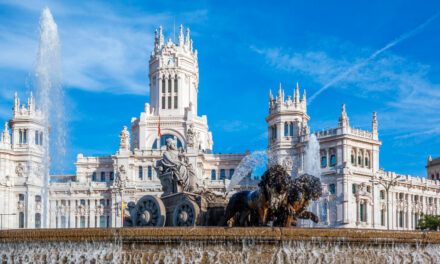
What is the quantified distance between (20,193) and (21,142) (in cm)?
873

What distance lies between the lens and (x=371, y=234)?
16.8 meters

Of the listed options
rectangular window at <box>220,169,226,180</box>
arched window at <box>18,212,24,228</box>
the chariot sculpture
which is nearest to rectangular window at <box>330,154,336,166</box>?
rectangular window at <box>220,169,226,180</box>

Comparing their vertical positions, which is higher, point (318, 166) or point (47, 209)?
point (318, 166)

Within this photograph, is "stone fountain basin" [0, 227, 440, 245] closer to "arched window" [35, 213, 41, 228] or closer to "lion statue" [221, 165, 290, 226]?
"lion statue" [221, 165, 290, 226]

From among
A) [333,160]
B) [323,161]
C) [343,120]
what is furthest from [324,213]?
[343,120]

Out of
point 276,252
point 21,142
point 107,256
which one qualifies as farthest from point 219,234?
point 21,142

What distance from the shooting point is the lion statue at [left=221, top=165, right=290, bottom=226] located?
18.8m

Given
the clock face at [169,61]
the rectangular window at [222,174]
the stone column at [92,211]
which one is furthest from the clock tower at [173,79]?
the stone column at [92,211]

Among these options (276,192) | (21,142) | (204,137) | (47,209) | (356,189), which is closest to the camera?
(276,192)

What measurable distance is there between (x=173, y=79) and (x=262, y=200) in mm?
79404

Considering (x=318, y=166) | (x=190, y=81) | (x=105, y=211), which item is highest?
(x=190, y=81)

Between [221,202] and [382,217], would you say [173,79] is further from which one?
[221,202]

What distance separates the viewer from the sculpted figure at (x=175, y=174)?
23.6m

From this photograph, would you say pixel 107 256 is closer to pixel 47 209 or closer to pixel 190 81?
→ pixel 47 209
